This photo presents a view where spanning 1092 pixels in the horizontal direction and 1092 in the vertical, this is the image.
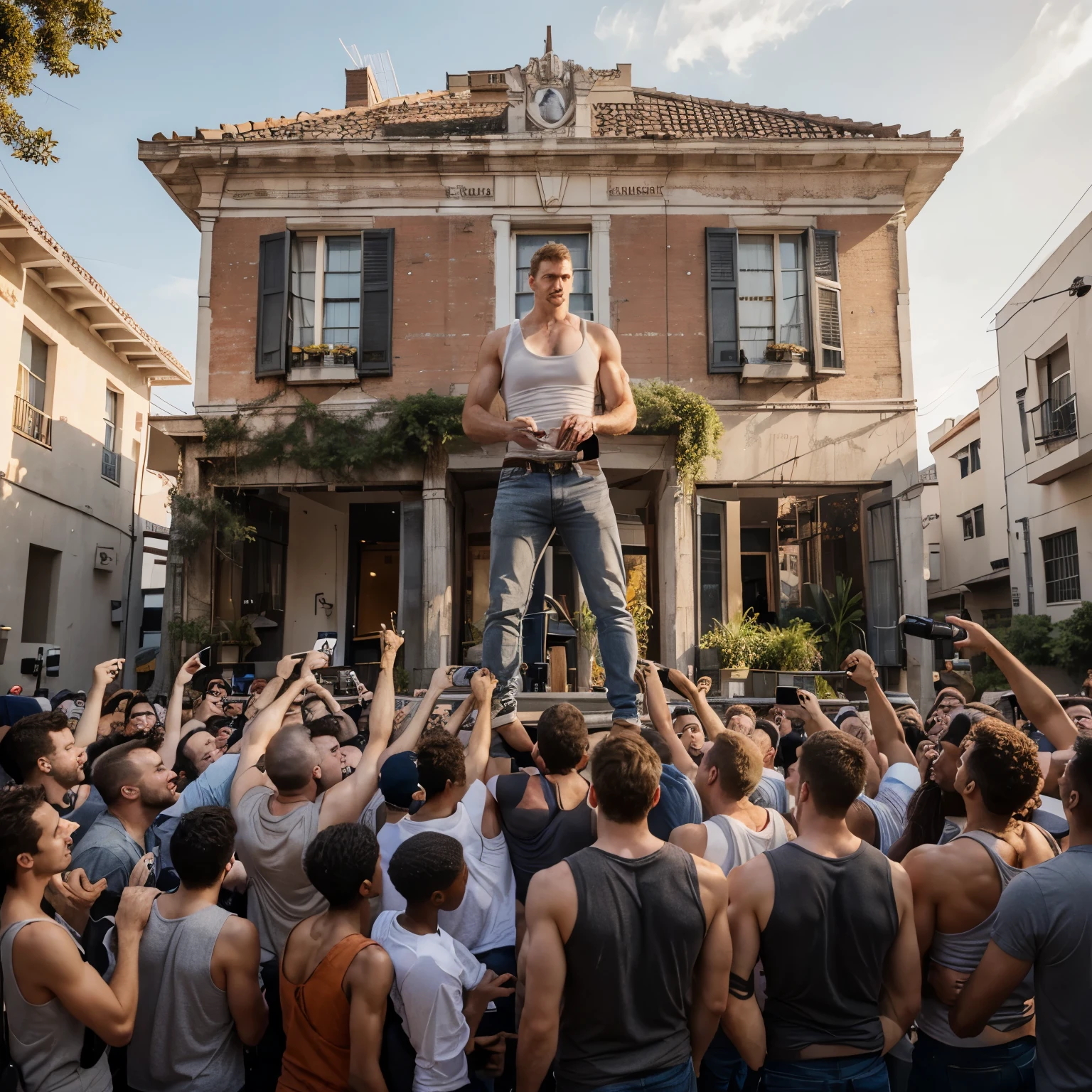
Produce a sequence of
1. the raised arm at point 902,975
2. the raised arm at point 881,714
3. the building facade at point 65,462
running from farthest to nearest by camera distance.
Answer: the building facade at point 65,462
the raised arm at point 881,714
the raised arm at point 902,975

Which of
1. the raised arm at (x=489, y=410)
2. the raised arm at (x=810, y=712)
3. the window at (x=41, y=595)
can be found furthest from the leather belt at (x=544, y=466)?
the window at (x=41, y=595)

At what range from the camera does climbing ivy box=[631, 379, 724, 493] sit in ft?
41.8

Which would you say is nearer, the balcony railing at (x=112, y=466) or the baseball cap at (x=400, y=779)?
the baseball cap at (x=400, y=779)

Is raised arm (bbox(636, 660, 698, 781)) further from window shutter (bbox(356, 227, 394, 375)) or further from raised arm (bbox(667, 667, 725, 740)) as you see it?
window shutter (bbox(356, 227, 394, 375))

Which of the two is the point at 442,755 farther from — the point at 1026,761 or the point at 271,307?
the point at 271,307

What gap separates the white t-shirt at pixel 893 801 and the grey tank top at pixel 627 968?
130 cm

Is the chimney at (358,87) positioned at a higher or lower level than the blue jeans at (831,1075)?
higher

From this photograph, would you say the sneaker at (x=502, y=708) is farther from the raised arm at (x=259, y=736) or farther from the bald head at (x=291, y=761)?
the bald head at (x=291, y=761)

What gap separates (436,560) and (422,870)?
416 inches

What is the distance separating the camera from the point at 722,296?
44.6 ft

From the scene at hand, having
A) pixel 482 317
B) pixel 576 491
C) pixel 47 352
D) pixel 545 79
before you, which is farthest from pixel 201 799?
pixel 47 352

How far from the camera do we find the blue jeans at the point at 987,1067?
265cm

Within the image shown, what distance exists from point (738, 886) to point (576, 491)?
2240 mm

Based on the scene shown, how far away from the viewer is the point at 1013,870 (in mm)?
2633
